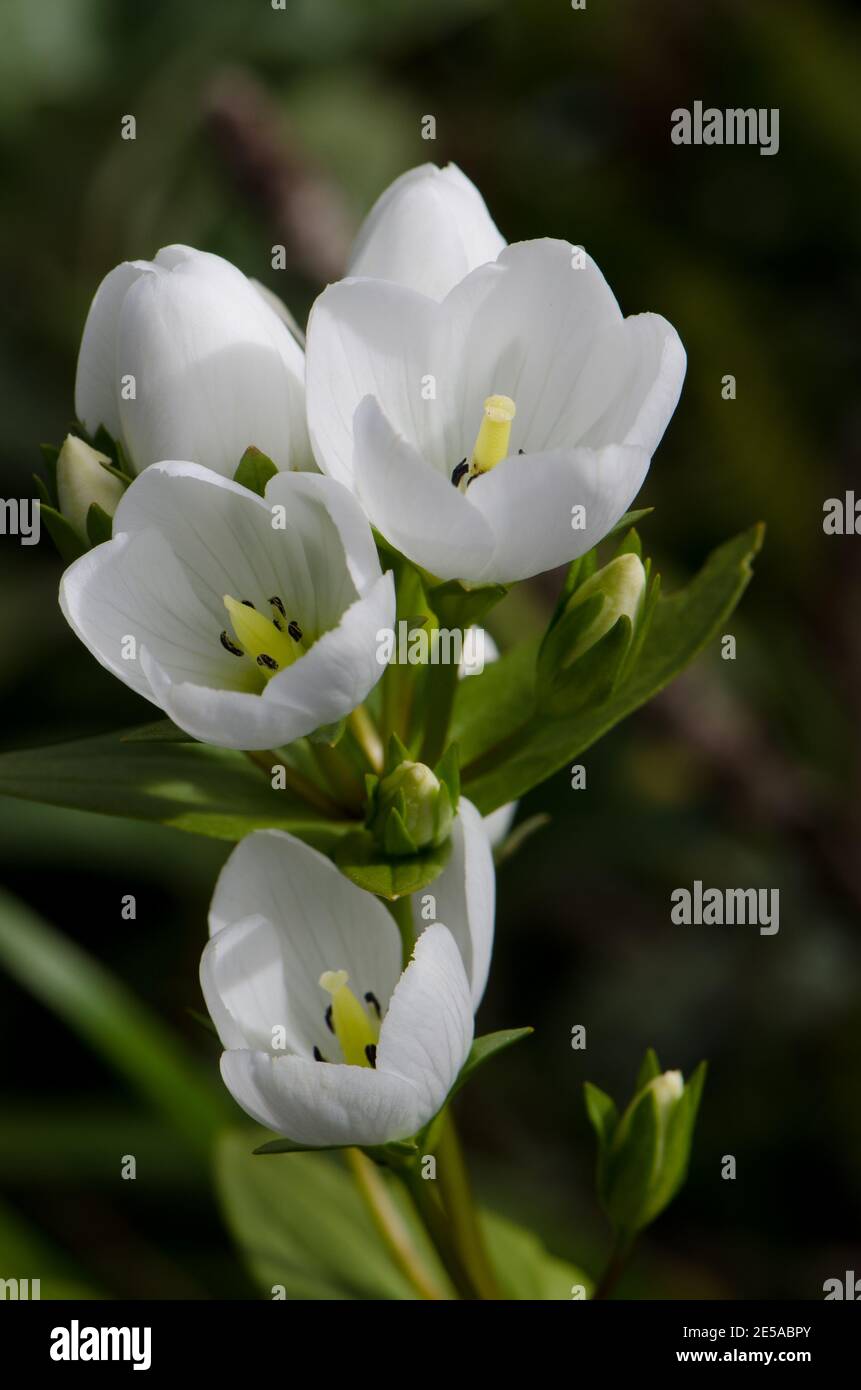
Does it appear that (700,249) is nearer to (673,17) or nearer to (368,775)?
(673,17)

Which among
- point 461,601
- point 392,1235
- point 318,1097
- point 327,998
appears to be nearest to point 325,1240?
point 392,1235

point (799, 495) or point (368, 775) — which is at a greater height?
point (799, 495)

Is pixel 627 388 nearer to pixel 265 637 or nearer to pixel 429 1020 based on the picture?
pixel 265 637

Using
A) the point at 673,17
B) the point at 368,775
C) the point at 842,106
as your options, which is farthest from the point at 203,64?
the point at 368,775

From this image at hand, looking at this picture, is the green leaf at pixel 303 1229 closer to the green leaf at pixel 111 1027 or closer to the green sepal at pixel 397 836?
the green leaf at pixel 111 1027

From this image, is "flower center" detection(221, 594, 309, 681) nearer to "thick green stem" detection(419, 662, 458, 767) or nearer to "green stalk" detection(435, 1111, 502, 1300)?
"thick green stem" detection(419, 662, 458, 767)

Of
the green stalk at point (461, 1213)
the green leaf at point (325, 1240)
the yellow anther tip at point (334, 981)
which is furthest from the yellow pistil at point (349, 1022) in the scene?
the green leaf at point (325, 1240)
